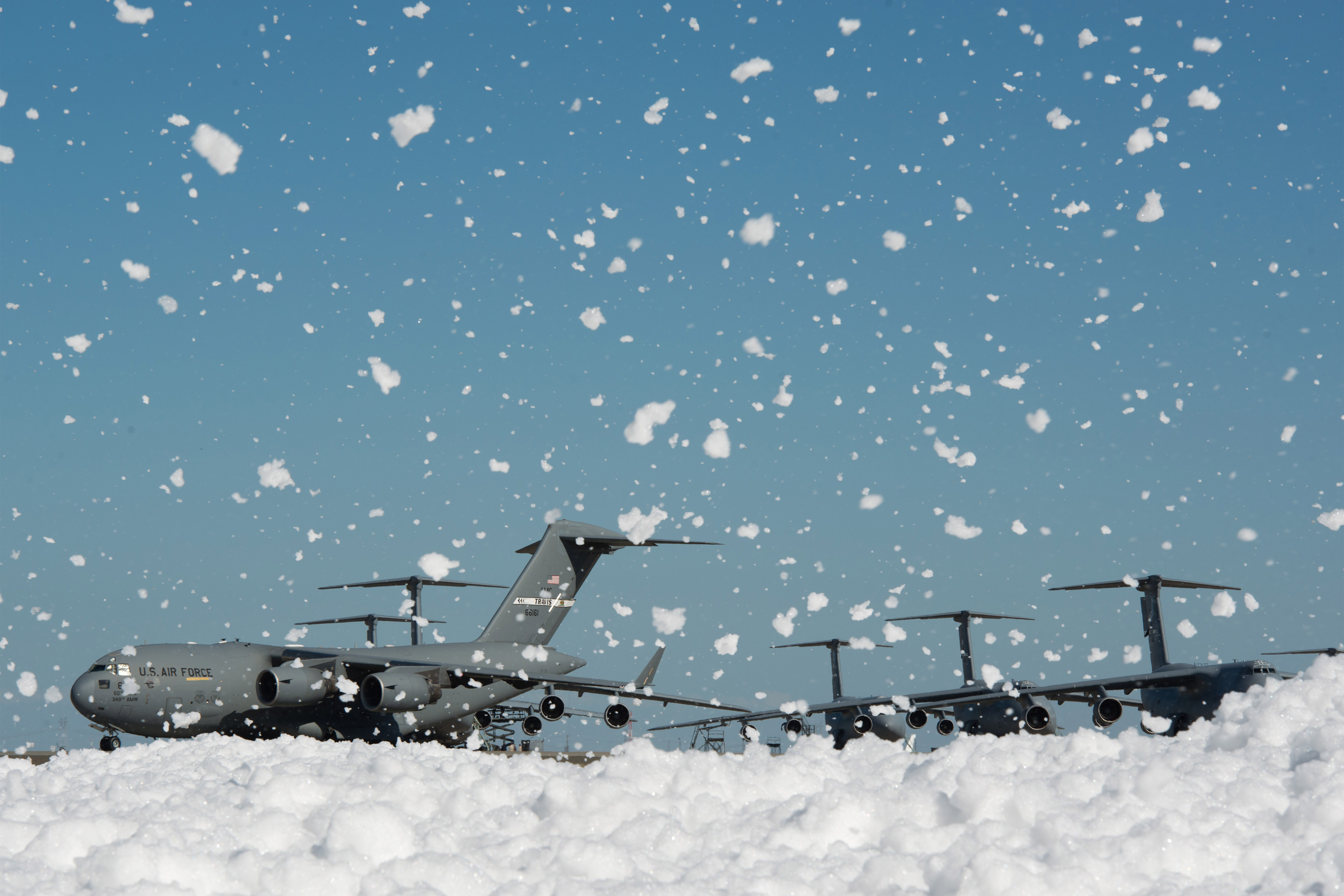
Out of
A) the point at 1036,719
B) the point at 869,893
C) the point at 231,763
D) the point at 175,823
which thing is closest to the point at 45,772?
the point at 231,763

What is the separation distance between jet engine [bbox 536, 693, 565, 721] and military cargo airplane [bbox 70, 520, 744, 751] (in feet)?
0.09

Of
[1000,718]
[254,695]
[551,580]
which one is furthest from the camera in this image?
[1000,718]

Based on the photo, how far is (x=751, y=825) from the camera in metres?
6.80

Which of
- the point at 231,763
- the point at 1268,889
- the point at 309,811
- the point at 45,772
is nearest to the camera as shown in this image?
the point at 1268,889

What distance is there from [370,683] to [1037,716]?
19544mm

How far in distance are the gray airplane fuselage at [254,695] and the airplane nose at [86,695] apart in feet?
0.06

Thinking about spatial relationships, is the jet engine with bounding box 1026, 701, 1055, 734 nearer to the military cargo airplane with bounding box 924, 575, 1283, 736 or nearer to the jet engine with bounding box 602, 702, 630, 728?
the military cargo airplane with bounding box 924, 575, 1283, 736

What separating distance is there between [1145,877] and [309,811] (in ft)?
17.0

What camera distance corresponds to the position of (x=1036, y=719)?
105 ft

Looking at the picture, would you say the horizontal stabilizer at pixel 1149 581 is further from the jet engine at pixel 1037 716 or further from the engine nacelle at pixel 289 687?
the engine nacelle at pixel 289 687

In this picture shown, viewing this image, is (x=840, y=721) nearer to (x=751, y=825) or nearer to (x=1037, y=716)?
(x=1037, y=716)

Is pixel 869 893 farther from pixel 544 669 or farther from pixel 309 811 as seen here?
pixel 544 669

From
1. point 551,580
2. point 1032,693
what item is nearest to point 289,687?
point 551,580

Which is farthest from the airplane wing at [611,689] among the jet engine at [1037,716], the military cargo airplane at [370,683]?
the jet engine at [1037,716]
